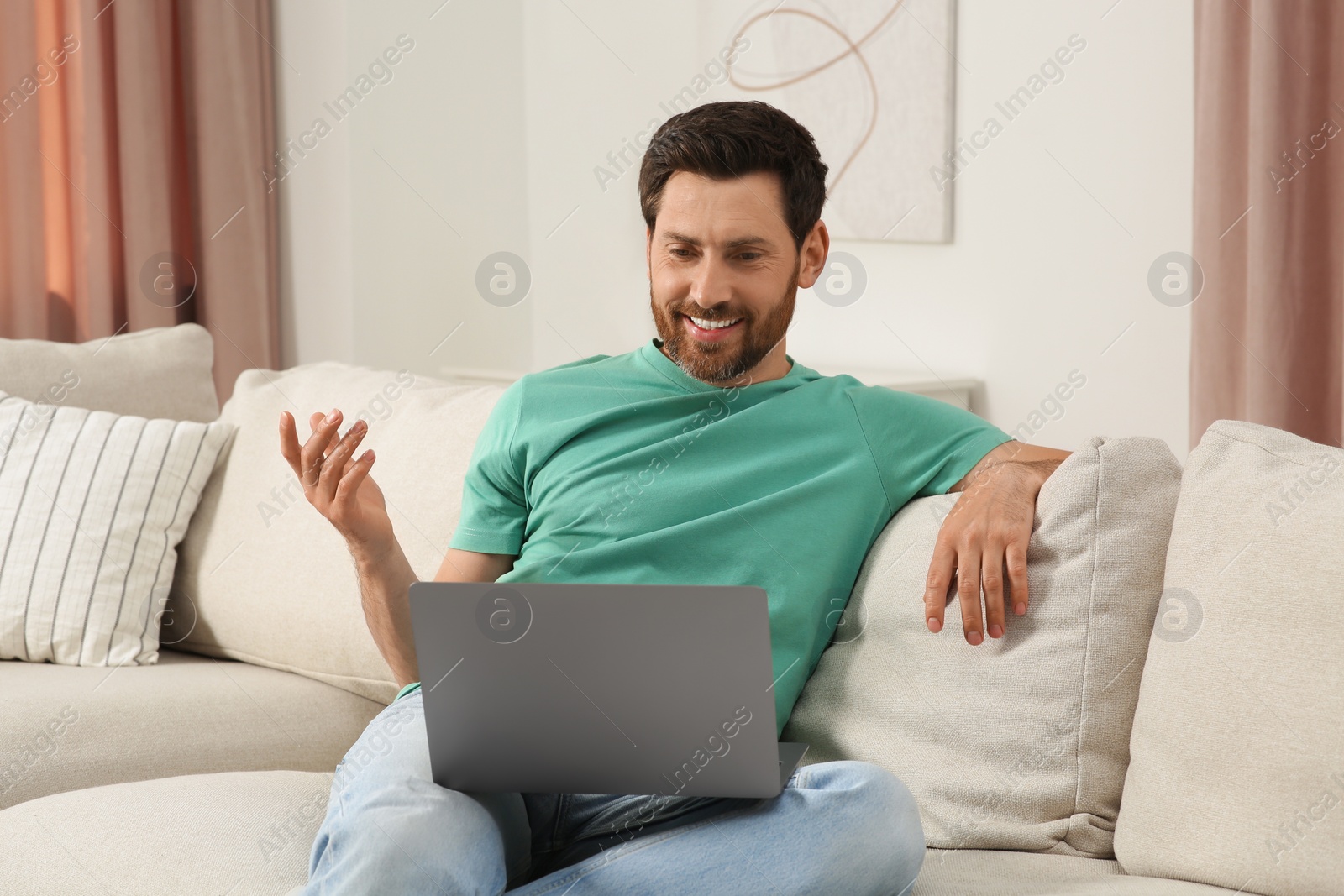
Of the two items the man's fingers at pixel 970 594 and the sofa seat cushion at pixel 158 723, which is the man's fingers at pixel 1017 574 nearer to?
the man's fingers at pixel 970 594

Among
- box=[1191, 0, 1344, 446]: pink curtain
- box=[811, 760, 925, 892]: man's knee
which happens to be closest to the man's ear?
box=[811, 760, 925, 892]: man's knee

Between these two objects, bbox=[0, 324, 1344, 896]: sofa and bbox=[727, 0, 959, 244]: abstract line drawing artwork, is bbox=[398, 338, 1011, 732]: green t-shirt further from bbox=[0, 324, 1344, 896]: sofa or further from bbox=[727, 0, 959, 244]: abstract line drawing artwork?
bbox=[727, 0, 959, 244]: abstract line drawing artwork

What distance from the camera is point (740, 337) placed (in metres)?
1.52

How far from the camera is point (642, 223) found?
3363 mm

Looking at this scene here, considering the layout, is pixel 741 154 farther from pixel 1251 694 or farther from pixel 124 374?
pixel 124 374

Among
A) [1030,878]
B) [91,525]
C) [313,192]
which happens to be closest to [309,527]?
[91,525]

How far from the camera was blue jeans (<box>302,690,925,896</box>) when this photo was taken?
1054 millimetres

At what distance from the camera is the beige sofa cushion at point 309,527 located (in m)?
1.80

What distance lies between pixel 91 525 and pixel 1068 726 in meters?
1.46

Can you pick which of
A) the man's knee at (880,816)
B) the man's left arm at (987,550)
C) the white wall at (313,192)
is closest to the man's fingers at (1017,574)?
the man's left arm at (987,550)

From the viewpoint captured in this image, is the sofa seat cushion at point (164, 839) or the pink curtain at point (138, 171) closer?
the sofa seat cushion at point (164, 839)

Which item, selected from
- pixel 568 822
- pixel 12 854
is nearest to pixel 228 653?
pixel 12 854

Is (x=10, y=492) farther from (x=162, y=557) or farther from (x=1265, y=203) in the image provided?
(x=1265, y=203)

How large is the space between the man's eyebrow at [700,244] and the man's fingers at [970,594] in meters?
0.46
